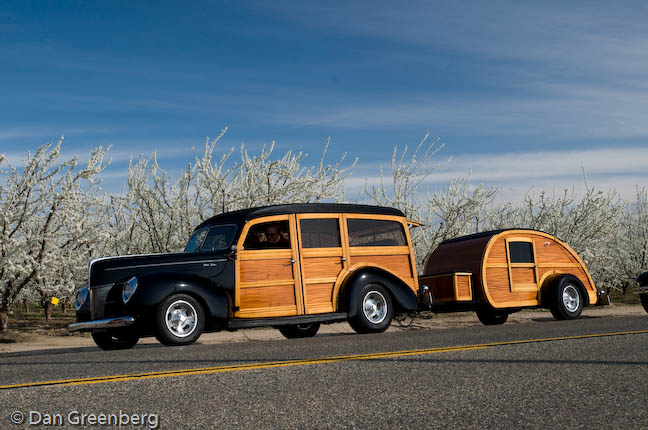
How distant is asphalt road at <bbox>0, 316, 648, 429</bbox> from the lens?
4.43 meters

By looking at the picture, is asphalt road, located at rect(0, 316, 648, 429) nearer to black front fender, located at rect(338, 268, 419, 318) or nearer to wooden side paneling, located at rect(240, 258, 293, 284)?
wooden side paneling, located at rect(240, 258, 293, 284)

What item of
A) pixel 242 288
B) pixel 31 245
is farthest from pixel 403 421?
pixel 31 245

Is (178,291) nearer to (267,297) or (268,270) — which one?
(267,297)

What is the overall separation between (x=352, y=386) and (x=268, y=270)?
217 inches

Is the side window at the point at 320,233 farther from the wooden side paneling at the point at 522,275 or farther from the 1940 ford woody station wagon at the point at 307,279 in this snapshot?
the wooden side paneling at the point at 522,275

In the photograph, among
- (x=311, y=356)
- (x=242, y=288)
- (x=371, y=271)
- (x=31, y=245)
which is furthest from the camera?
(x=31, y=245)

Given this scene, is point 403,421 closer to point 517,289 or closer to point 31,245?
point 517,289

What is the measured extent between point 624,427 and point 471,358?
2.87 meters

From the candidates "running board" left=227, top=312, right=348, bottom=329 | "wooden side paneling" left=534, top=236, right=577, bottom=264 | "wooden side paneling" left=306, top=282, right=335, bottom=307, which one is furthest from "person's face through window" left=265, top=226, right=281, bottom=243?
"wooden side paneling" left=534, top=236, right=577, bottom=264

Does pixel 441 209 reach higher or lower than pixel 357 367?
higher

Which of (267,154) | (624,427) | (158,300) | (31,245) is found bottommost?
(624,427)

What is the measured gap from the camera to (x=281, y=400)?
16.5ft

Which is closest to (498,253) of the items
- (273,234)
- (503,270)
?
(503,270)

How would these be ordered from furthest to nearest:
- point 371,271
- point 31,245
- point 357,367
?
point 31,245
point 371,271
point 357,367
